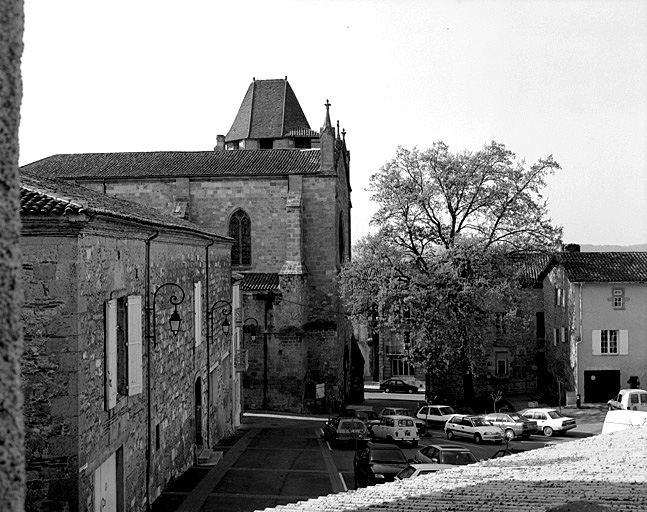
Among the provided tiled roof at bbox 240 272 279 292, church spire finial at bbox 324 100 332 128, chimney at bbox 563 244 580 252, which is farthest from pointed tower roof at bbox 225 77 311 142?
chimney at bbox 563 244 580 252

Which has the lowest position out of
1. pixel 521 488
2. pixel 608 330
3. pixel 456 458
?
pixel 456 458

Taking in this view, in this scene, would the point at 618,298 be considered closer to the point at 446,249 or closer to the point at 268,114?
the point at 446,249

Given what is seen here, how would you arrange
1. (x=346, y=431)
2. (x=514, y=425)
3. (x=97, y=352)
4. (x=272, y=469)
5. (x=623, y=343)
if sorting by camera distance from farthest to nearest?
(x=623, y=343), (x=514, y=425), (x=346, y=431), (x=272, y=469), (x=97, y=352)

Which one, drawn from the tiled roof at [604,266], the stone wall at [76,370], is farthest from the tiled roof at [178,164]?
the stone wall at [76,370]

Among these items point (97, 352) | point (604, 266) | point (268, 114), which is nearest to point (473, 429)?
point (604, 266)

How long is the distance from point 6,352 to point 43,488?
10.1 m

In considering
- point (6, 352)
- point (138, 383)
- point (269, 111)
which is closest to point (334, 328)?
point (269, 111)

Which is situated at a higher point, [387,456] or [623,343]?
[623,343]

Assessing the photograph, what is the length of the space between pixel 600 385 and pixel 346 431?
16.6 metres

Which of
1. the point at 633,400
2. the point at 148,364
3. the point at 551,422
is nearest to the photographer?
the point at 148,364

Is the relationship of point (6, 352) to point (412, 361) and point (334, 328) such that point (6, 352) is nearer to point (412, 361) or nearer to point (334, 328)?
point (412, 361)

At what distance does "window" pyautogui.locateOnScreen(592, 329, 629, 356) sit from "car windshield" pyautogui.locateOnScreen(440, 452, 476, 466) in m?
20.1

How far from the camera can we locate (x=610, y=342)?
126ft

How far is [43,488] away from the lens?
11898 millimetres
